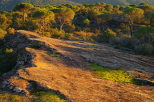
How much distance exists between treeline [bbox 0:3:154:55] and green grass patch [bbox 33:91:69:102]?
994 inches

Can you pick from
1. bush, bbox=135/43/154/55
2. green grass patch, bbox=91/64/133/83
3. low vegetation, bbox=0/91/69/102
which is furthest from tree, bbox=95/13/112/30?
low vegetation, bbox=0/91/69/102

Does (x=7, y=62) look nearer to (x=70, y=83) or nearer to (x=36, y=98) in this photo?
(x=70, y=83)

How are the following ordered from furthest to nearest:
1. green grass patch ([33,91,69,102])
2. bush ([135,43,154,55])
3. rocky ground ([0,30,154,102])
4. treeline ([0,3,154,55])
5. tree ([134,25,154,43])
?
treeline ([0,3,154,55]) → tree ([134,25,154,43]) → bush ([135,43,154,55]) → rocky ground ([0,30,154,102]) → green grass patch ([33,91,69,102])

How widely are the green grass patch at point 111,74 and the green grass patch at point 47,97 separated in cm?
639

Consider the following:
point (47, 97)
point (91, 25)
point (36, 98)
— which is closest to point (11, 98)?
point (36, 98)

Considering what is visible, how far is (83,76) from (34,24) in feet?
126

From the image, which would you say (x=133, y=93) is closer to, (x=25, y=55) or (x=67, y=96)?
(x=67, y=96)

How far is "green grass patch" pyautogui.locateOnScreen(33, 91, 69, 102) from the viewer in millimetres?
11947

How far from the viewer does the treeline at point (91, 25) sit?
40688mm

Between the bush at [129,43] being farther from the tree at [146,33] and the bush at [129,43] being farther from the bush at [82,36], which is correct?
the bush at [82,36]

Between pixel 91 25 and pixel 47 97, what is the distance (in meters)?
58.6

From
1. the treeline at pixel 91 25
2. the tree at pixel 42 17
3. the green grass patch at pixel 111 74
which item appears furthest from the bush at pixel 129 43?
the green grass patch at pixel 111 74

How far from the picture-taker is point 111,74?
19.5m

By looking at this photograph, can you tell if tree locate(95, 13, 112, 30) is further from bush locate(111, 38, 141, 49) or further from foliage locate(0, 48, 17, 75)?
foliage locate(0, 48, 17, 75)
